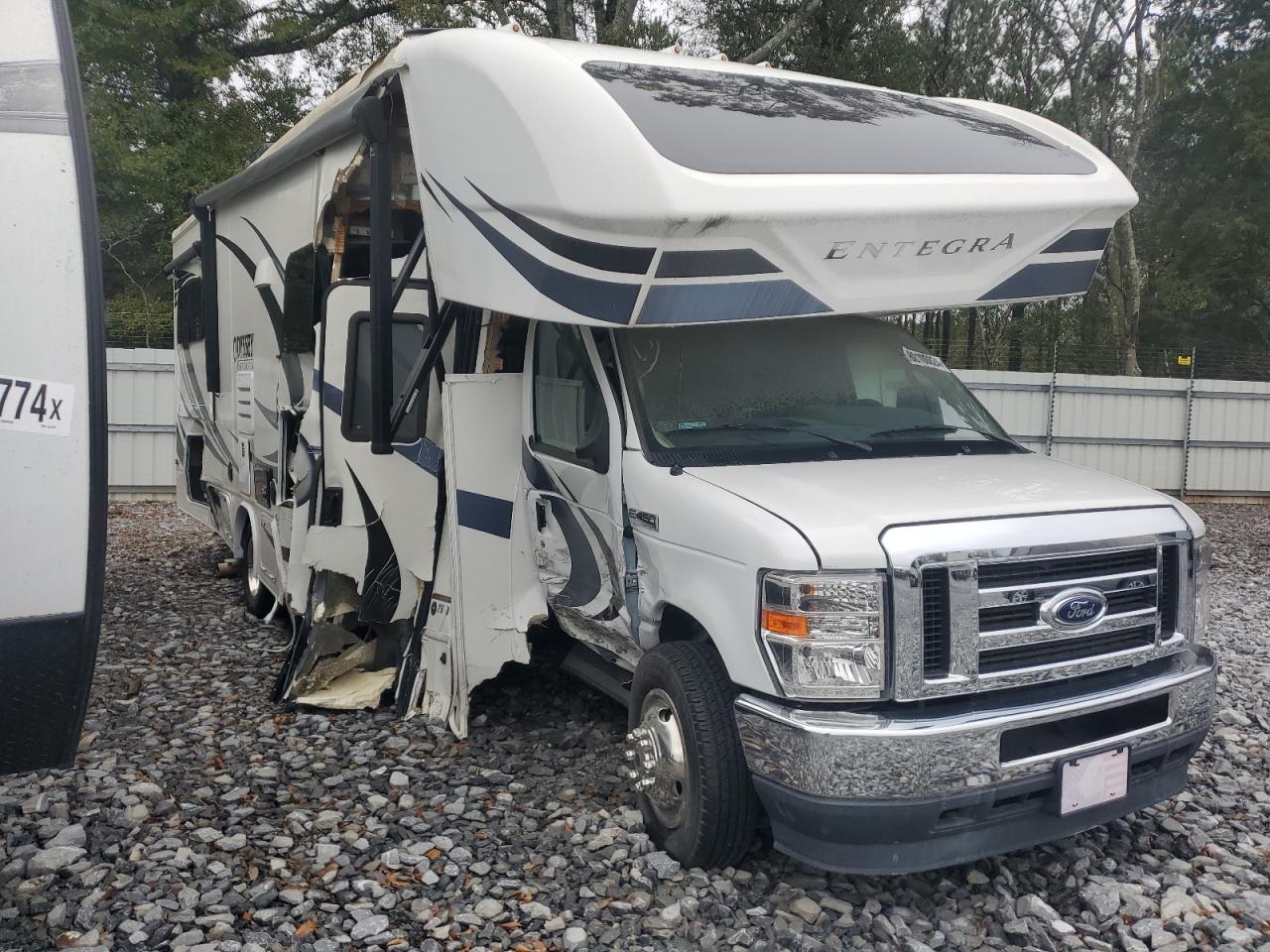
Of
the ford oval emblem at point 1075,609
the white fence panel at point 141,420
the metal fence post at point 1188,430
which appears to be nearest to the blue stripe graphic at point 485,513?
the ford oval emblem at point 1075,609

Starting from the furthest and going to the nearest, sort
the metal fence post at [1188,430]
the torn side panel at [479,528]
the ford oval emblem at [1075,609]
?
the metal fence post at [1188,430], the torn side panel at [479,528], the ford oval emblem at [1075,609]

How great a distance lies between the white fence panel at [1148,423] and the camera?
15.9 metres

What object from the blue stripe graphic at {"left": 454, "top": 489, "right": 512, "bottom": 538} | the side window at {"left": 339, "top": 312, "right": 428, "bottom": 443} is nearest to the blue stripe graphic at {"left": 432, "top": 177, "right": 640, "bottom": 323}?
the side window at {"left": 339, "top": 312, "right": 428, "bottom": 443}

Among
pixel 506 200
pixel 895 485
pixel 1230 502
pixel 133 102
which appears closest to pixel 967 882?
pixel 895 485

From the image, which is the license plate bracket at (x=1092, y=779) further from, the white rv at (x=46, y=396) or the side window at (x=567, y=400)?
the white rv at (x=46, y=396)

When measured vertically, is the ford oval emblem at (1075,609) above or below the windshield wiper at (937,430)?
below

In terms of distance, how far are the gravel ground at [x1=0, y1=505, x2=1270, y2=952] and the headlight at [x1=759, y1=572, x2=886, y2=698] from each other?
2.96 ft

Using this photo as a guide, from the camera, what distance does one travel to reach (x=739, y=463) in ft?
13.9

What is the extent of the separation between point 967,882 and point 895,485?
150cm

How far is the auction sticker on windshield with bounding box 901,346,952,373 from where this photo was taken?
5160mm

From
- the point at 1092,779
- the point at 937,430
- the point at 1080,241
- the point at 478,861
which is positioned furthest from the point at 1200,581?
the point at 478,861

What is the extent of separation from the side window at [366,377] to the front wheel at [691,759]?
180 centimetres

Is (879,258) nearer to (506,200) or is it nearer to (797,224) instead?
(797,224)

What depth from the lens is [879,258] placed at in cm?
414
